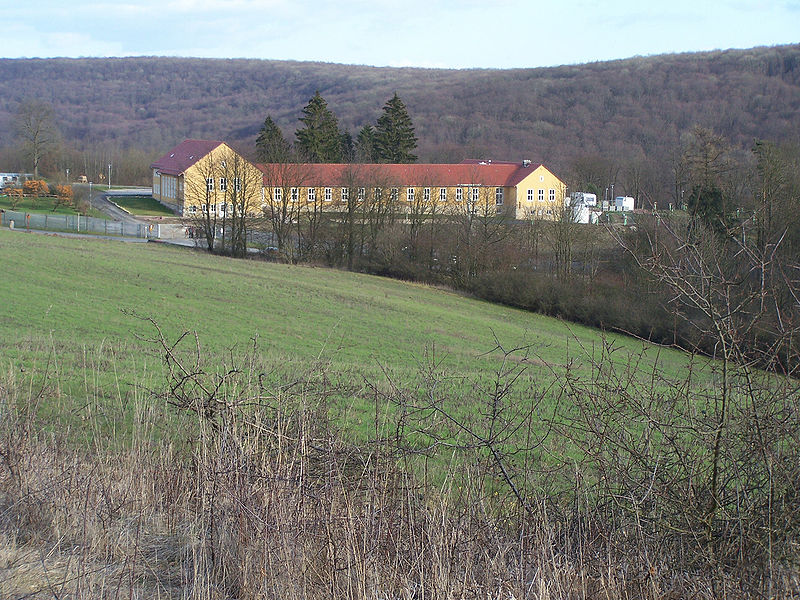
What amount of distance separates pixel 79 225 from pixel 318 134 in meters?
24.0

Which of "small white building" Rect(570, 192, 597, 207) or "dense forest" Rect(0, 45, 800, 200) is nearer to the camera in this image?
"small white building" Rect(570, 192, 597, 207)

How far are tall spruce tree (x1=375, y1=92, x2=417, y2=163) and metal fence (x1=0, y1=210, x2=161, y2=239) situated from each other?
78.2 feet

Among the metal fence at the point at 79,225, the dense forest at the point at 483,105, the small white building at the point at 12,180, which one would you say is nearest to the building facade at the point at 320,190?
the metal fence at the point at 79,225

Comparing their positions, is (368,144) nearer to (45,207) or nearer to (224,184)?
(224,184)

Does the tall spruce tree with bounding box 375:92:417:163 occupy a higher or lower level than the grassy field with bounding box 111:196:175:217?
higher

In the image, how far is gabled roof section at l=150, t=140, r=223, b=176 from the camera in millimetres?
69938

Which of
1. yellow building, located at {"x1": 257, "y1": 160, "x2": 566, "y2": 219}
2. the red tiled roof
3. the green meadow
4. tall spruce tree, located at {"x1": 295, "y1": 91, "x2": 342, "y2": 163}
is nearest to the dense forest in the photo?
the red tiled roof

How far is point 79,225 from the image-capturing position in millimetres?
61500

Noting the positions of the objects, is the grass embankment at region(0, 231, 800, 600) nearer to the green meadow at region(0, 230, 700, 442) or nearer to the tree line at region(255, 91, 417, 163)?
the green meadow at region(0, 230, 700, 442)

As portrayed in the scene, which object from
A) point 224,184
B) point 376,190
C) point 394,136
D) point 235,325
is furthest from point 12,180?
→ point 235,325

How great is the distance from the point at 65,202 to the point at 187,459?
71.5 m

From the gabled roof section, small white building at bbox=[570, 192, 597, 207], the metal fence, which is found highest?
the gabled roof section

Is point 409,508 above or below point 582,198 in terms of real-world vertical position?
below

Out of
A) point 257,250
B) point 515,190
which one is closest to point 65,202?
point 257,250
